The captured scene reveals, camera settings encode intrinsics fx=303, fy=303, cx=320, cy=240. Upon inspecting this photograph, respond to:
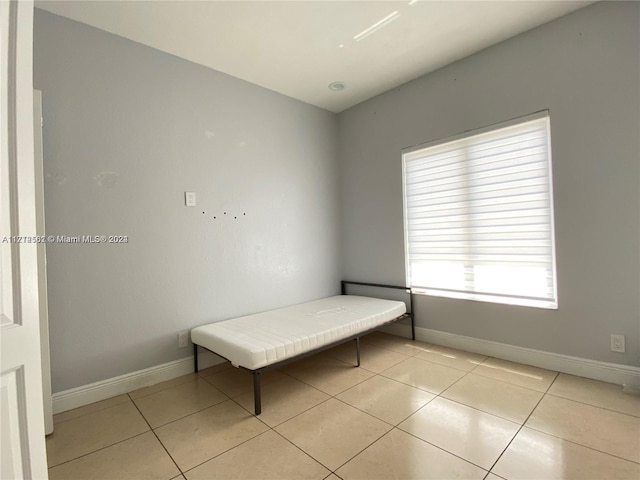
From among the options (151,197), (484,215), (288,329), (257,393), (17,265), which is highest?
(151,197)

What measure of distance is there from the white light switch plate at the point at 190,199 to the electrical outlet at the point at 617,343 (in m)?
3.45

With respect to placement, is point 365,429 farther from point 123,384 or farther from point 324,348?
point 123,384

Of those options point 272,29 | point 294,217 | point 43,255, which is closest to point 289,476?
point 43,255

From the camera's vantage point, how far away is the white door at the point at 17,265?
3.07 ft

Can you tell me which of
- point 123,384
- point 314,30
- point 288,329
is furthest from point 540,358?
point 123,384

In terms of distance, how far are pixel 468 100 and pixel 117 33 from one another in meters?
3.01

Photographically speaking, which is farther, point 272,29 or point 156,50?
point 156,50

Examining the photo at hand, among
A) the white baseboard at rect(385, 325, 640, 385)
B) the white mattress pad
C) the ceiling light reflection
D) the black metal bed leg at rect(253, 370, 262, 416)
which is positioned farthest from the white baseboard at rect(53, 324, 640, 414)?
the ceiling light reflection

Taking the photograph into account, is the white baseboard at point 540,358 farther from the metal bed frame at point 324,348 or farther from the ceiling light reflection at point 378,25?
the ceiling light reflection at point 378,25

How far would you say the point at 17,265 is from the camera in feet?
3.20

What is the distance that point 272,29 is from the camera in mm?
2350

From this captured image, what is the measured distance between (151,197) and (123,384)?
1465 millimetres

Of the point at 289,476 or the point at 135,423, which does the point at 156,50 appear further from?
the point at 289,476

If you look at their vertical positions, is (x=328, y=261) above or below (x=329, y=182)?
below
